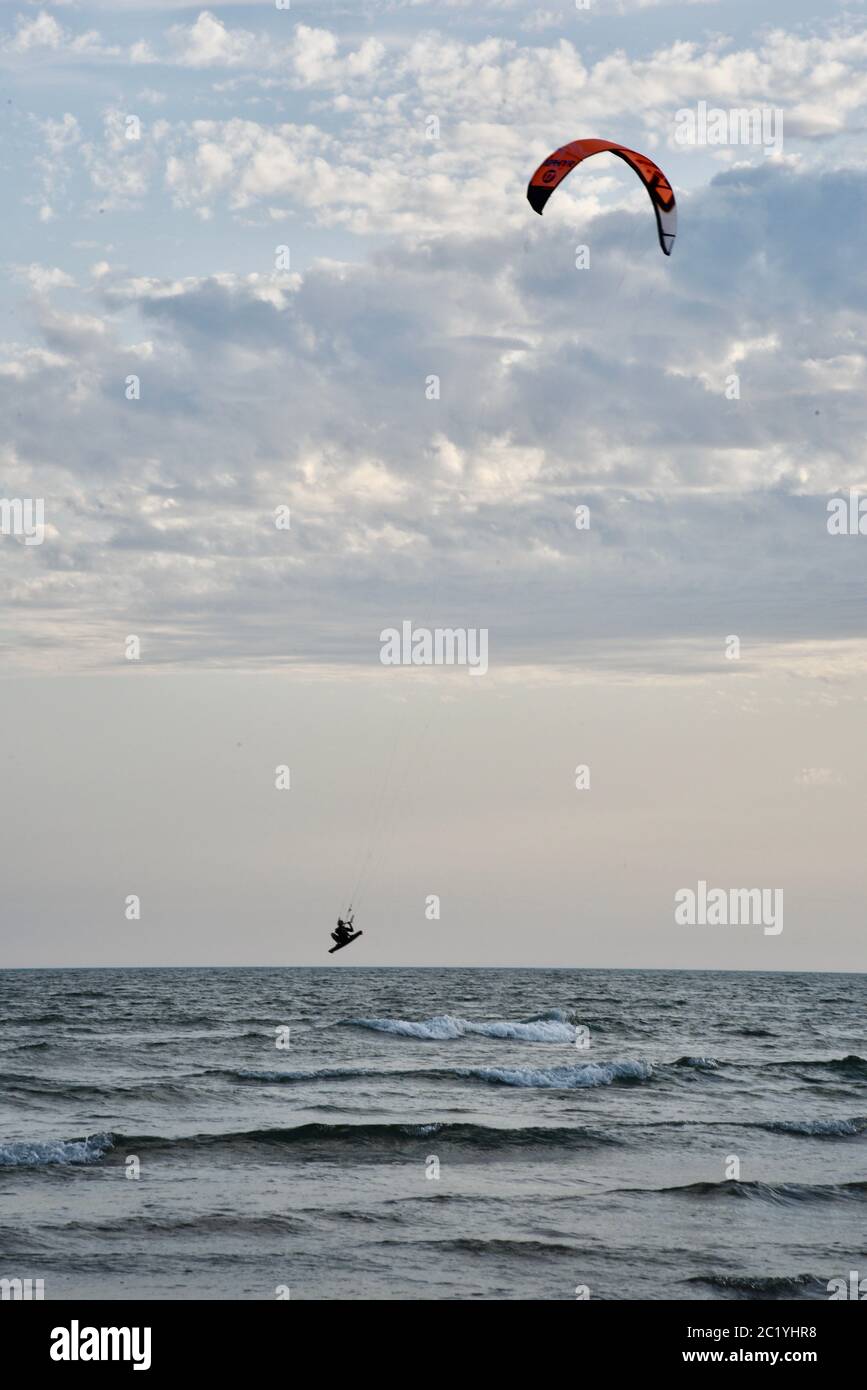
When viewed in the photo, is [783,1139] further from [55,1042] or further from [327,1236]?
[55,1042]

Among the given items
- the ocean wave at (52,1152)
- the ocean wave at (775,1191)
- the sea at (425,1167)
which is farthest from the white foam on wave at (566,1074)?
the ocean wave at (52,1152)

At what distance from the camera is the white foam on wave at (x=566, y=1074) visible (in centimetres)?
3262

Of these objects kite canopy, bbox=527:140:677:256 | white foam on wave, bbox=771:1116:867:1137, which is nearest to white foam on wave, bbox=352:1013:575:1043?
white foam on wave, bbox=771:1116:867:1137

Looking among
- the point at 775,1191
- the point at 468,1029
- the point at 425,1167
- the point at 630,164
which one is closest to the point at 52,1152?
the point at 425,1167

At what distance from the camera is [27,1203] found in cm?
1875

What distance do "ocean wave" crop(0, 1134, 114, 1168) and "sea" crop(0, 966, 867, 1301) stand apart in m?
0.06

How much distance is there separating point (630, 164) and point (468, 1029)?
32.7 m

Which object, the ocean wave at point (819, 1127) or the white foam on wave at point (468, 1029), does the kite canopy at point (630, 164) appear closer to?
the ocean wave at point (819, 1127)

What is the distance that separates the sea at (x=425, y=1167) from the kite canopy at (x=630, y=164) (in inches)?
626

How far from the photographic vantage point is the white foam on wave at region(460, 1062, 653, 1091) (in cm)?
3262

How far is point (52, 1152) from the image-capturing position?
72.1 ft

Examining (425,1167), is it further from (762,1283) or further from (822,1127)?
(822,1127)
